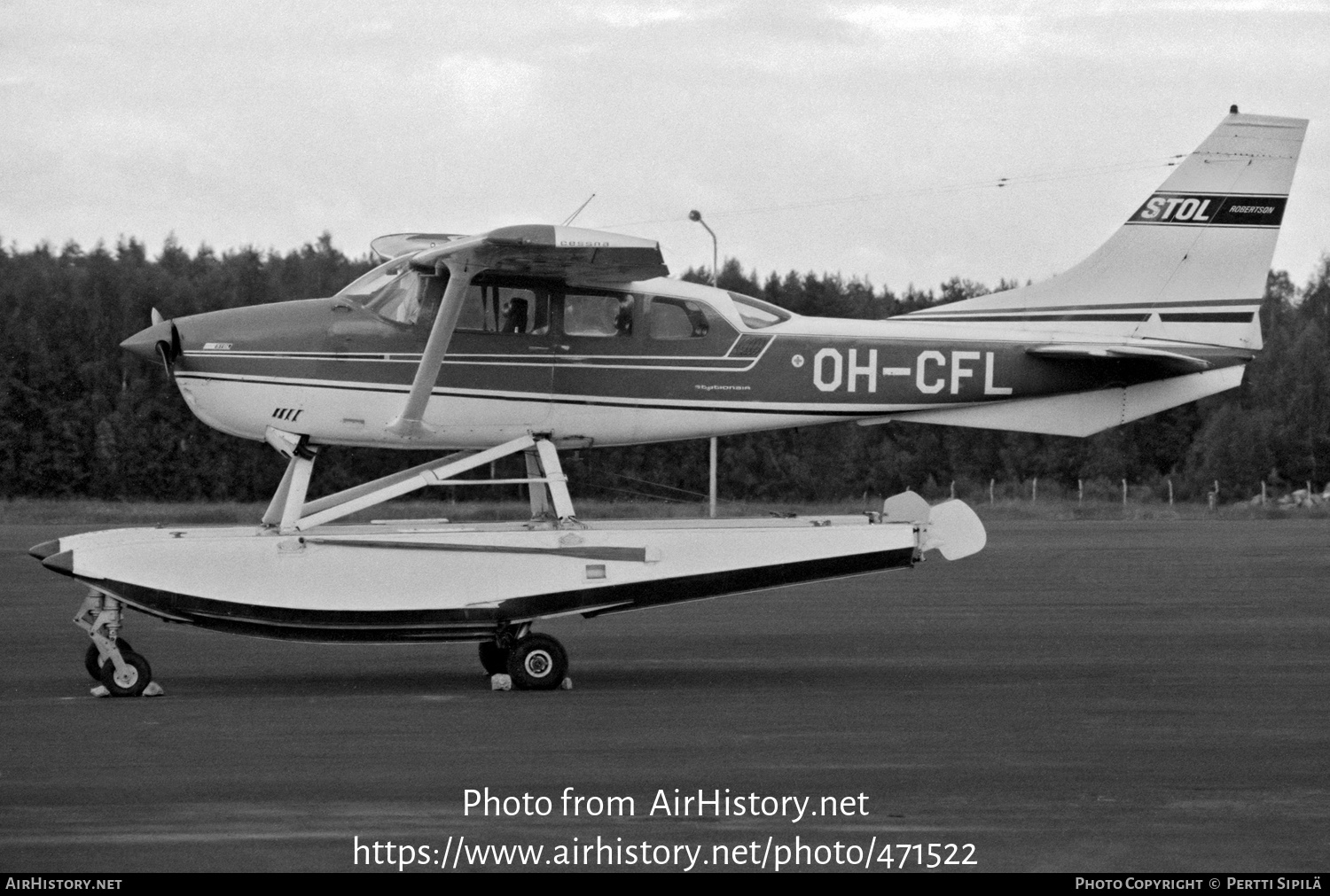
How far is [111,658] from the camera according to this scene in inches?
419

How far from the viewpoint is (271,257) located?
61719mm

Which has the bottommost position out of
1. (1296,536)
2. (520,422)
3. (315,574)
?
(1296,536)

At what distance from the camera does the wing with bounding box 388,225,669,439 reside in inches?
418

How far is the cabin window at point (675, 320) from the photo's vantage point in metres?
12.2

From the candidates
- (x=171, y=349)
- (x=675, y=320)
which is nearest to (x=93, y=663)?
(x=171, y=349)

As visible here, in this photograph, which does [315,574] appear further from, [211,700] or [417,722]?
[417,722]

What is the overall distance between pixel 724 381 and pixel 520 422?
1.63 m

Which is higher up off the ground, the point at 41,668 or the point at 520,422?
the point at 520,422

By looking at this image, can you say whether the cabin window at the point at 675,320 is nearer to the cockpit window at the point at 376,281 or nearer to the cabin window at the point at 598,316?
the cabin window at the point at 598,316

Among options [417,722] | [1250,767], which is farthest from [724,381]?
[1250,767]

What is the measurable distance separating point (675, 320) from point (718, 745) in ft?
14.3

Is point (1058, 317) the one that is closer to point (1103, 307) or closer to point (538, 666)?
point (1103, 307)

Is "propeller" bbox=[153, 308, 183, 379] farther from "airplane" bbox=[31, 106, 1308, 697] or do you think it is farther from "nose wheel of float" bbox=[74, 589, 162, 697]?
"nose wheel of float" bbox=[74, 589, 162, 697]
